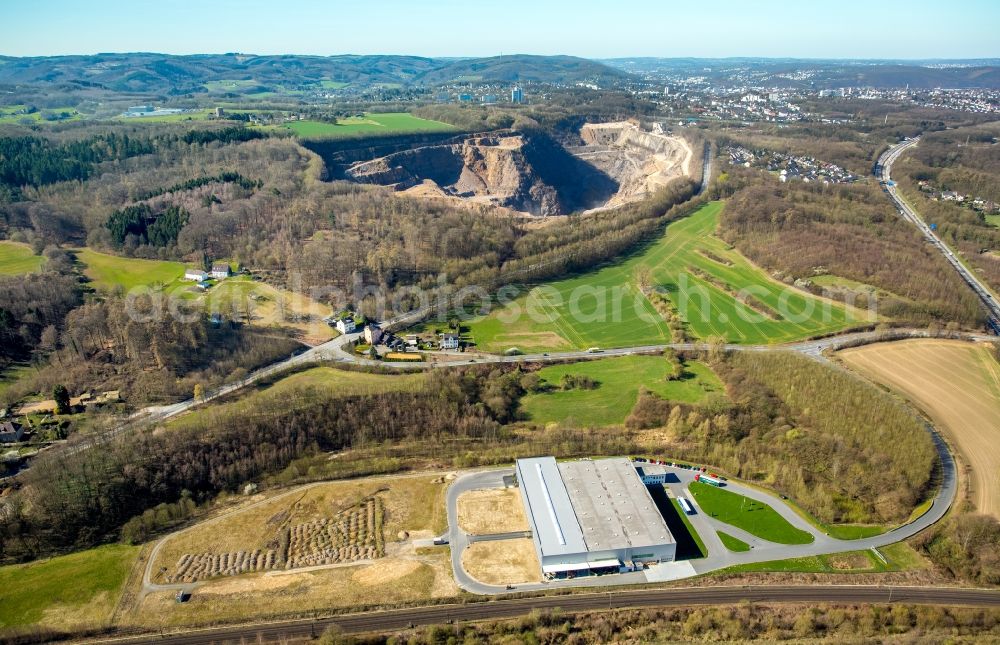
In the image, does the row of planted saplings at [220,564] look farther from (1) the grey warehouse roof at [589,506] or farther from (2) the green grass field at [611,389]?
(2) the green grass field at [611,389]

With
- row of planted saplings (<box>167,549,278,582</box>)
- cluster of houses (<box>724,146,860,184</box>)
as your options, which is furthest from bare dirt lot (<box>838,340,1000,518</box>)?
cluster of houses (<box>724,146,860,184</box>)

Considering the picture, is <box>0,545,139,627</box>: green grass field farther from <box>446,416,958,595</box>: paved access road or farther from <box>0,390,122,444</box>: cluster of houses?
<box>446,416,958,595</box>: paved access road

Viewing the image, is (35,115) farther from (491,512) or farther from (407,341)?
(491,512)

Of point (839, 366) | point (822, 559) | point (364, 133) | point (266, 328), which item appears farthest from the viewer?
point (364, 133)

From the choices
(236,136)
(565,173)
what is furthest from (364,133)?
(565,173)

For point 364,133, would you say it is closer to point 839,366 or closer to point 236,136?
point 236,136

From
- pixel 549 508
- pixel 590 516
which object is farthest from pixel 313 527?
pixel 590 516
